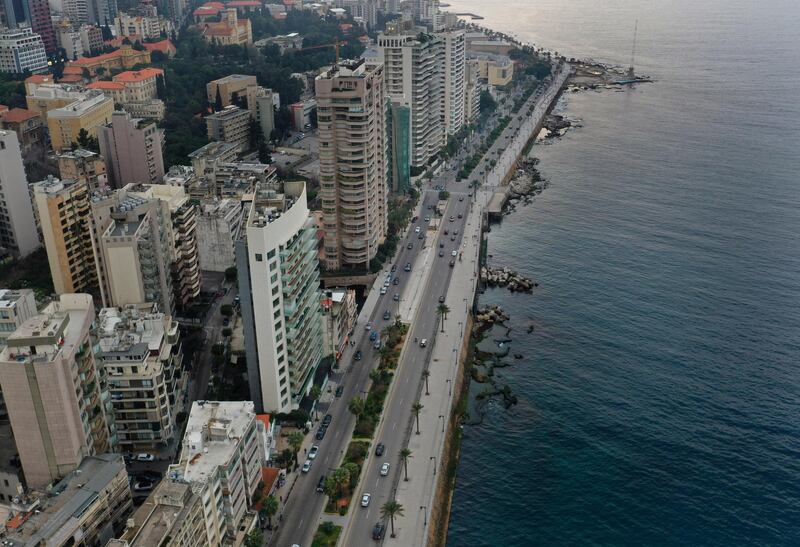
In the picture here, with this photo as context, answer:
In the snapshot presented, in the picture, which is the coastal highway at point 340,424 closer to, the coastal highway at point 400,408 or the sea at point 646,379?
the coastal highway at point 400,408

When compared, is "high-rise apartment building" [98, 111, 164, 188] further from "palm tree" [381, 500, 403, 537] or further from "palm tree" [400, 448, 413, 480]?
"palm tree" [381, 500, 403, 537]

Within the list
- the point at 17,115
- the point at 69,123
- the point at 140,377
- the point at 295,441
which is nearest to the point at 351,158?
the point at 140,377

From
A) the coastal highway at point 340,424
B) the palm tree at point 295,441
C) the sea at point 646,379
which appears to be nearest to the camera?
the coastal highway at point 340,424

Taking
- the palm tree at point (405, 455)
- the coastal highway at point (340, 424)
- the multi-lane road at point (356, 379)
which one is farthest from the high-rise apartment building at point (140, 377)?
the palm tree at point (405, 455)

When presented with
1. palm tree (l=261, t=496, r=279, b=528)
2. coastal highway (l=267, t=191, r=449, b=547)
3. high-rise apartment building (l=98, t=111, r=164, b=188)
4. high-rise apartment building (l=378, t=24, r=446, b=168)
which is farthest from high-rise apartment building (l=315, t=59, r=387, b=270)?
palm tree (l=261, t=496, r=279, b=528)

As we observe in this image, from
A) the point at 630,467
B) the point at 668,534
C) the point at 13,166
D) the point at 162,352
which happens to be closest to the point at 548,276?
the point at 630,467

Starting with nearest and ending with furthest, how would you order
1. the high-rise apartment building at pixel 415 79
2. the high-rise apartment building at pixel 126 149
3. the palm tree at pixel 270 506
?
the palm tree at pixel 270 506
the high-rise apartment building at pixel 126 149
the high-rise apartment building at pixel 415 79
